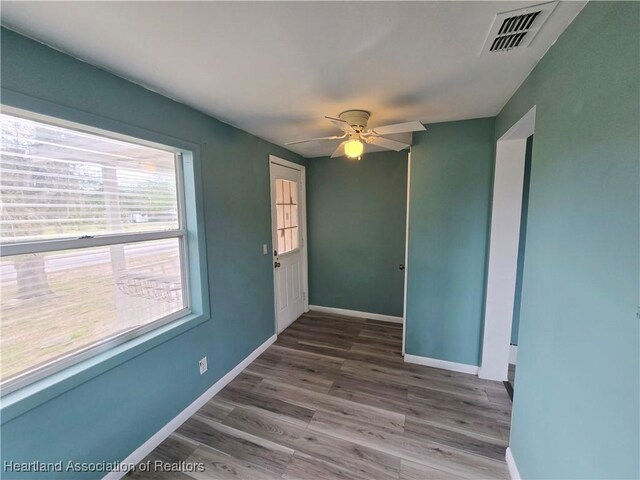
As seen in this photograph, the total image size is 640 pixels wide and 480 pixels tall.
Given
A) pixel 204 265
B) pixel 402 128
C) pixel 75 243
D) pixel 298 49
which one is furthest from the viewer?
pixel 204 265

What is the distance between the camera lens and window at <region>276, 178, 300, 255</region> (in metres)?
3.31

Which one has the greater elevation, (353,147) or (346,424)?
(353,147)

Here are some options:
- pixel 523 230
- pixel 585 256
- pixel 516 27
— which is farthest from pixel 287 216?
pixel 585 256

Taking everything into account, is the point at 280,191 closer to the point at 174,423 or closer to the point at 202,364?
the point at 202,364

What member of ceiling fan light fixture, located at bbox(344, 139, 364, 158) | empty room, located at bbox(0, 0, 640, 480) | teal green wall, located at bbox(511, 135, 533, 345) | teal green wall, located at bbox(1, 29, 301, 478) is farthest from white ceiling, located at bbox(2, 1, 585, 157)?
teal green wall, located at bbox(511, 135, 533, 345)

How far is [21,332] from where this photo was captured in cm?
124

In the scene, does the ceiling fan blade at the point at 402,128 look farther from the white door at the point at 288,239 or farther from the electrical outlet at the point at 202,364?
the electrical outlet at the point at 202,364

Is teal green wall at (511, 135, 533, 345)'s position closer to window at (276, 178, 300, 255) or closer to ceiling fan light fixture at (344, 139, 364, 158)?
ceiling fan light fixture at (344, 139, 364, 158)

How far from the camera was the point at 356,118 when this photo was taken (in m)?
1.98

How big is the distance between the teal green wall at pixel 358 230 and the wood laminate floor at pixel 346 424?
3.58 feet

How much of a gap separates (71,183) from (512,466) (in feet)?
9.77

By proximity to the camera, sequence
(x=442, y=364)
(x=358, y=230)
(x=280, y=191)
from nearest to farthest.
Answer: (x=442, y=364) < (x=280, y=191) < (x=358, y=230)

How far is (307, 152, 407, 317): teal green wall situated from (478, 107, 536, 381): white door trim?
1.28 metres

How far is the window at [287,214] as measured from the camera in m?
3.31
